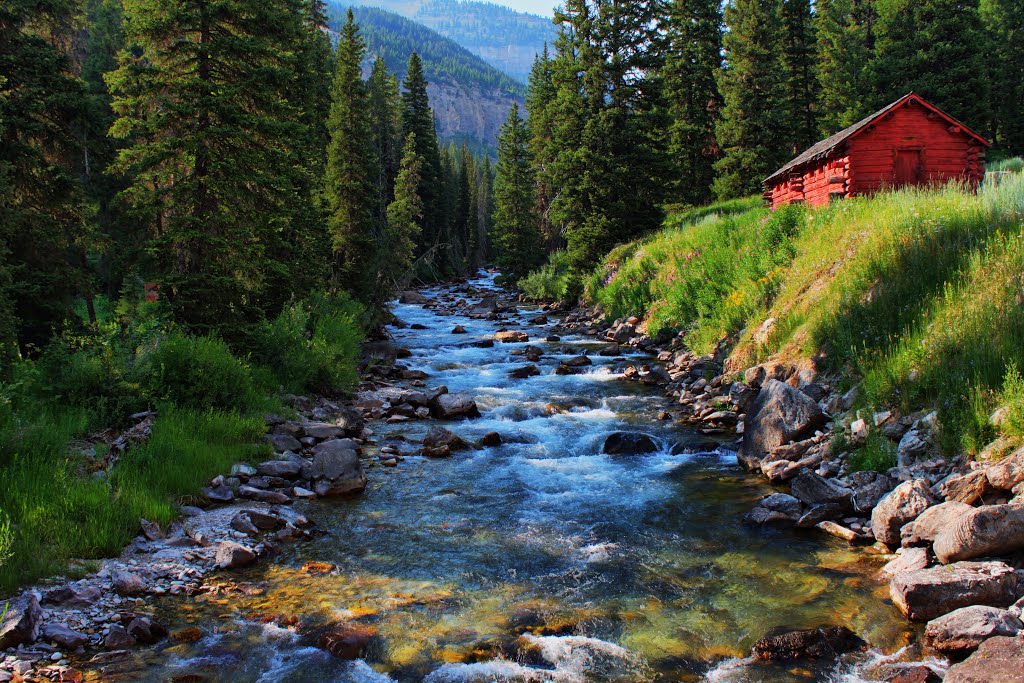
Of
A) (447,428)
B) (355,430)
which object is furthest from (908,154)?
(355,430)

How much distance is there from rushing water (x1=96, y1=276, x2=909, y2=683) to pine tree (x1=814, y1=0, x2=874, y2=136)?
124ft

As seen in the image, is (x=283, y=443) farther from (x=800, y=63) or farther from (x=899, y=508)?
(x=800, y=63)

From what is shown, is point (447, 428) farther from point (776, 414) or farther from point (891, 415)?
point (891, 415)

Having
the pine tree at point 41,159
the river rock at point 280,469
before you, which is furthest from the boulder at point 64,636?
the pine tree at point 41,159

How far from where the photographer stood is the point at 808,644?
5.59m

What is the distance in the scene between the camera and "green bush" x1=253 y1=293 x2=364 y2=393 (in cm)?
1420

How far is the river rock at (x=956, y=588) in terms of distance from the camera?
564cm

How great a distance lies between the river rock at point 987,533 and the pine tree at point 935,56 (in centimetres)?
3908

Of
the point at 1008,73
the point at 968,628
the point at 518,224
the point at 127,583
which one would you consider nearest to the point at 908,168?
the point at 968,628

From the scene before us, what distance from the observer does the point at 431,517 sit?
884 centimetres

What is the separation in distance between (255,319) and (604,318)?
17064 millimetres

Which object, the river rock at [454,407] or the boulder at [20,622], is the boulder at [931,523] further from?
the river rock at [454,407]

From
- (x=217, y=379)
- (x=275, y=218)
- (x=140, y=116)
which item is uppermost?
(x=140, y=116)

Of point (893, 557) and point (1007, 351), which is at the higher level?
point (1007, 351)
